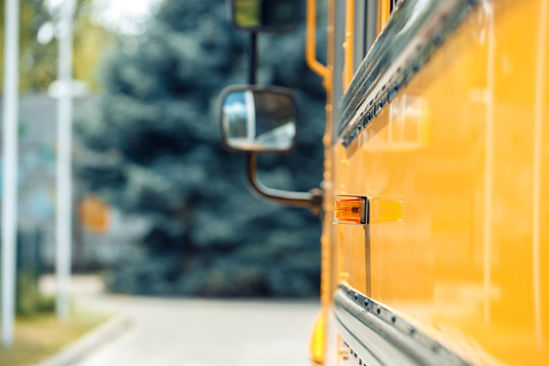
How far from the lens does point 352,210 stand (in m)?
1.51

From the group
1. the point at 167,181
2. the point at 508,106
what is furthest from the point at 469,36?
the point at 167,181

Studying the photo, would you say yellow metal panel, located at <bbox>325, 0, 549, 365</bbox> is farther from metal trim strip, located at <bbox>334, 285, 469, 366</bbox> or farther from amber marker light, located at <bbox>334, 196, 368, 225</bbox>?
amber marker light, located at <bbox>334, 196, 368, 225</bbox>

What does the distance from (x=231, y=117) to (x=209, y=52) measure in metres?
12.5

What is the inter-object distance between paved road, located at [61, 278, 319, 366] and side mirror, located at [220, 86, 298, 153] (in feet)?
17.5

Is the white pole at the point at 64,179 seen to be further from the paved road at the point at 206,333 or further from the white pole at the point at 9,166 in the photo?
the white pole at the point at 9,166

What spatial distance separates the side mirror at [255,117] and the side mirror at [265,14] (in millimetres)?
356

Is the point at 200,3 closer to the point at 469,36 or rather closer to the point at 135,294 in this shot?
the point at 135,294

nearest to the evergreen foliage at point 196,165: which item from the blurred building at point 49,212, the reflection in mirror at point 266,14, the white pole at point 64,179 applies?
the white pole at point 64,179

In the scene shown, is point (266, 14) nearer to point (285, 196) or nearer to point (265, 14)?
point (265, 14)

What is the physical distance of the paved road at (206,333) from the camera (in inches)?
346

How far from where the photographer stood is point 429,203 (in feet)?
3.39

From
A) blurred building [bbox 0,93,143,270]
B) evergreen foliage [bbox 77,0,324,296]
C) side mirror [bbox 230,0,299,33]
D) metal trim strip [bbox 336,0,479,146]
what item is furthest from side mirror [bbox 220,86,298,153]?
blurred building [bbox 0,93,143,270]

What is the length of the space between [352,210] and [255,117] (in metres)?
1.63

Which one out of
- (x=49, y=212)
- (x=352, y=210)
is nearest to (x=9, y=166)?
(x=352, y=210)
